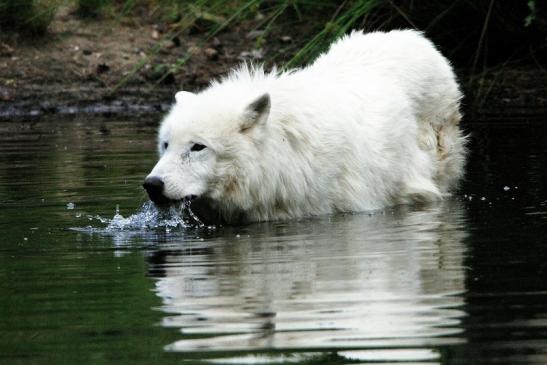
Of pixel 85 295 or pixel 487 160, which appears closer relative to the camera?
pixel 85 295

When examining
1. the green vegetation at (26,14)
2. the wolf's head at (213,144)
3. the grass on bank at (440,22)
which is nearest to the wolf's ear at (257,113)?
the wolf's head at (213,144)

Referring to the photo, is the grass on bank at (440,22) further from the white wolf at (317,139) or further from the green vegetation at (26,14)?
the white wolf at (317,139)

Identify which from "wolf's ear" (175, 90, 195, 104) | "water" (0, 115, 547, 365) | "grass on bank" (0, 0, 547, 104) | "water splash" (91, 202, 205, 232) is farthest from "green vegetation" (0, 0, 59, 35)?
"water splash" (91, 202, 205, 232)

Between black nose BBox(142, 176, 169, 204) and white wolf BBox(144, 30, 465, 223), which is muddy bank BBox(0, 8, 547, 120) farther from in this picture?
black nose BBox(142, 176, 169, 204)

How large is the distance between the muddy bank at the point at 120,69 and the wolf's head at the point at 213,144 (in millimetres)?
7625

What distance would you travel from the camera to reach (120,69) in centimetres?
1731

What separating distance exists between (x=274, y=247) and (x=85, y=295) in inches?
61.9

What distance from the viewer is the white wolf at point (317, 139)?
8.05 metres

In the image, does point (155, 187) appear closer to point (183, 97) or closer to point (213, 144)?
point (213, 144)

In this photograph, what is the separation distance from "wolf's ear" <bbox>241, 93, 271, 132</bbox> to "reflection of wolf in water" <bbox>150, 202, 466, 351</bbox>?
0.67m

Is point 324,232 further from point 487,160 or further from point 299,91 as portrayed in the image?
point 487,160

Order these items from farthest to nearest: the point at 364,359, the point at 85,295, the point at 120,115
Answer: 1. the point at 120,115
2. the point at 85,295
3. the point at 364,359

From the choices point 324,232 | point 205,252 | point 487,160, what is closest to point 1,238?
point 205,252

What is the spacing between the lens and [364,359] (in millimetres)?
4457
